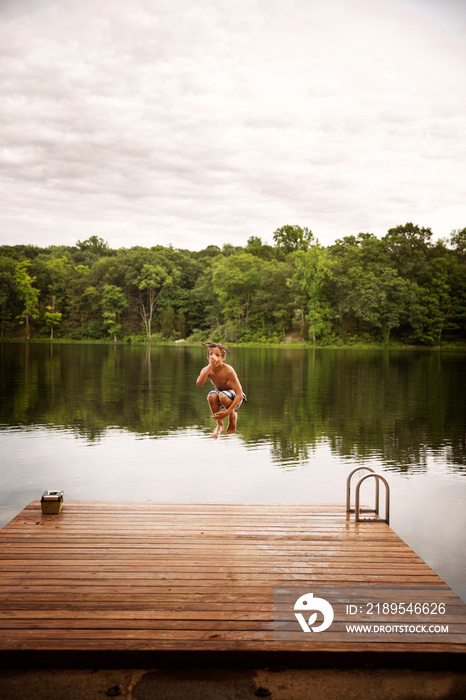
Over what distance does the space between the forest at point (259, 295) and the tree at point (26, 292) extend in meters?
0.21

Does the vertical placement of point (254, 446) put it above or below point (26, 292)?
below

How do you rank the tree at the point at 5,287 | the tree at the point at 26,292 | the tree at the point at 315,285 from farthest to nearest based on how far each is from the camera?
the tree at the point at 26,292 → the tree at the point at 5,287 → the tree at the point at 315,285

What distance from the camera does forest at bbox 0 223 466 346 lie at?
73625mm

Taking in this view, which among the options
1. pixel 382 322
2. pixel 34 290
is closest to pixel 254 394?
pixel 382 322

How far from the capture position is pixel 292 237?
10750cm

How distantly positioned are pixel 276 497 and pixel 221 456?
4191mm

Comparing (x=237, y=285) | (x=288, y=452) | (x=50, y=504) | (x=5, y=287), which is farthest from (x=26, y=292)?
(x=50, y=504)

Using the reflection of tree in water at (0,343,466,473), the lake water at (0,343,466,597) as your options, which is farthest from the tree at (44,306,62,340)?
the lake water at (0,343,466,597)

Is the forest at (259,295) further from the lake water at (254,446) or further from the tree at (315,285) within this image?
the lake water at (254,446)

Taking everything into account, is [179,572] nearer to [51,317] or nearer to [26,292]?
[26,292]

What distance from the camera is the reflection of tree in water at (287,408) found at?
18.0 m

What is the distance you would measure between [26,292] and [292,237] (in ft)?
169

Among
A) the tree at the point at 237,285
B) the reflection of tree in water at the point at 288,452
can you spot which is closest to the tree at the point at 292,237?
the tree at the point at 237,285

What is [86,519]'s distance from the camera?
7.92 meters
